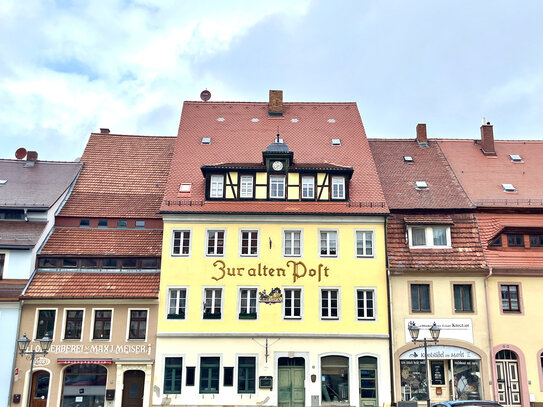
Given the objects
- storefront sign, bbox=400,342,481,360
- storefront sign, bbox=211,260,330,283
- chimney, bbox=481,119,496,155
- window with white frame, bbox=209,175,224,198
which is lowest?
storefront sign, bbox=400,342,481,360

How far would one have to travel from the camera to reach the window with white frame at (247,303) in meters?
27.2

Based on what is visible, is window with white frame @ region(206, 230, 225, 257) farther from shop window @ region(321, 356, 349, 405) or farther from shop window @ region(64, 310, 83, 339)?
shop window @ region(321, 356, 349, 405)

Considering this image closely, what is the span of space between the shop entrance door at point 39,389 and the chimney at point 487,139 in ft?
97.9

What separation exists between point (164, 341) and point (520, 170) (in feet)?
78.9

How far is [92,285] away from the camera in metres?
27.6

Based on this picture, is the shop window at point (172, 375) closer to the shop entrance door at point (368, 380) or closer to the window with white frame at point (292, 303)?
the window with white frame at point (292, 303)

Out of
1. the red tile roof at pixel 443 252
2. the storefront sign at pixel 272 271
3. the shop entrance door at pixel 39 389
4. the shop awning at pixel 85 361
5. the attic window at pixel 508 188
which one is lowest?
the shop entrance door at pixel 39 389

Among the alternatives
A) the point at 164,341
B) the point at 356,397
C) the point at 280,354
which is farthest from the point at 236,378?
the point at 356,397

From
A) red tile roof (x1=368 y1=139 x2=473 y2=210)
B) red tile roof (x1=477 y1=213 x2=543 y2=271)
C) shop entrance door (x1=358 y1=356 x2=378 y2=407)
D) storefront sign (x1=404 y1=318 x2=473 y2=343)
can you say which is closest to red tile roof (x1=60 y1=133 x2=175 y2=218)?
red tile roof (x1=368 y1=139 x2=473 y2=210)

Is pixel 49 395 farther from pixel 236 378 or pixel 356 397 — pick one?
pixel 356 397

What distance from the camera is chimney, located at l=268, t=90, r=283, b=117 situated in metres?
35.7

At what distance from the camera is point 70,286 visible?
27484 millimetres

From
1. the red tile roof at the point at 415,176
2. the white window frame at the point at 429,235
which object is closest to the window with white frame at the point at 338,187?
the red tile roof at the point at 415,176

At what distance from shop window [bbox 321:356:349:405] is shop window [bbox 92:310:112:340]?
11.3 meters
